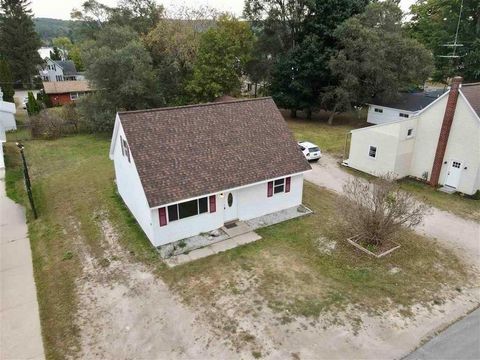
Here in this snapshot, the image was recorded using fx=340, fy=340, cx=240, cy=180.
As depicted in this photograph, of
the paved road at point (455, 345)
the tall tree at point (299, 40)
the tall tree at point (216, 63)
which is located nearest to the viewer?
the paved road at point (455, 345)

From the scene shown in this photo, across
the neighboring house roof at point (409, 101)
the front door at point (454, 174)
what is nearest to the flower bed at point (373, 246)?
the front door at point (454, 174)

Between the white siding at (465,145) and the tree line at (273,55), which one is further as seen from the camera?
the tree line at (273,55)

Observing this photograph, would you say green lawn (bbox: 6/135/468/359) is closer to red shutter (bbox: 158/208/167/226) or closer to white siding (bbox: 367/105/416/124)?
red shutter (bbox: 158/208/167/226)

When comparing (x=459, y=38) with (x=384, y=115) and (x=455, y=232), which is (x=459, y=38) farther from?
(x=455, y=232)

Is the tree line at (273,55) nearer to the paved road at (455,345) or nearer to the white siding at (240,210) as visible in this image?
the white siding at (240,210)

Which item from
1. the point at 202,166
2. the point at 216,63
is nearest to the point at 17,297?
the point at 202,166

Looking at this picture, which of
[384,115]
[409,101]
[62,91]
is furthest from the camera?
[62,91]

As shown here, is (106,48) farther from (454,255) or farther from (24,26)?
(24,26)
